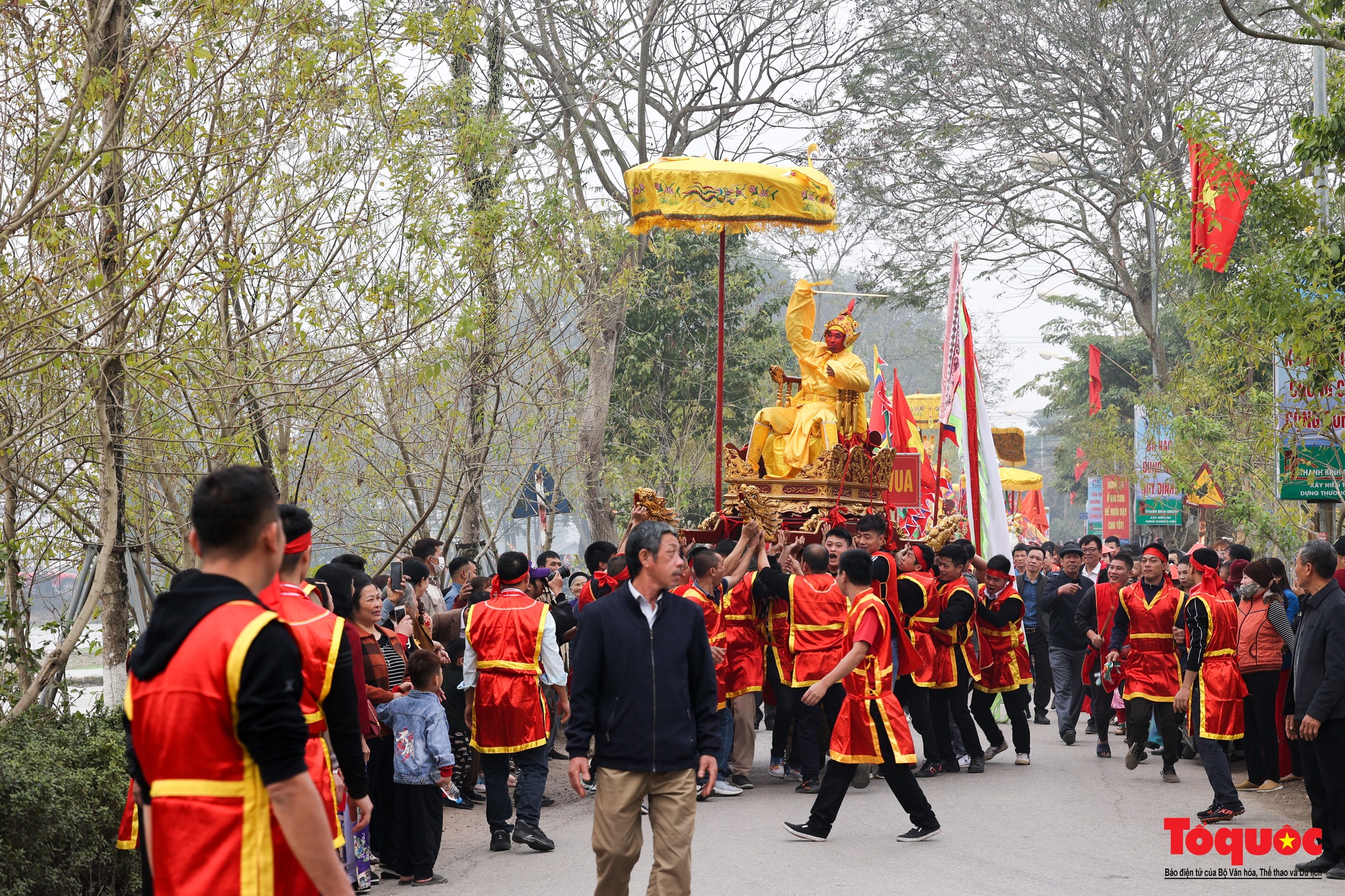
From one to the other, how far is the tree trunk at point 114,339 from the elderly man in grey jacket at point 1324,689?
21.9 ft

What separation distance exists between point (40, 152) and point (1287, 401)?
36.5ft

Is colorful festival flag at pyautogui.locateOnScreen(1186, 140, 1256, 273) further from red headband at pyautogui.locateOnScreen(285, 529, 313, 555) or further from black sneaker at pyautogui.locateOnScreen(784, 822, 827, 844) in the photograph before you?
red headband at pyautogui.locateOnScreen(285, 529, 313, 555)

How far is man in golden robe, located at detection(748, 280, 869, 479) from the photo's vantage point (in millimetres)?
14930

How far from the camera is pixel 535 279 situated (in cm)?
1334

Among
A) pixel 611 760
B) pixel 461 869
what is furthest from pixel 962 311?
pixel 611 760

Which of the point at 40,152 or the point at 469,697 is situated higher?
the point at 40,152

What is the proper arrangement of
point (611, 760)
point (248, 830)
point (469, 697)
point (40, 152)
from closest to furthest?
1. point (248, 830)
2. point (611, 760)
3. point (40, 152)
4. point (469, 697)

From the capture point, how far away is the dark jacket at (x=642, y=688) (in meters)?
5.56

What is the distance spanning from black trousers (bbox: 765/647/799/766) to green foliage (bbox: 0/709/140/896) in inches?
216

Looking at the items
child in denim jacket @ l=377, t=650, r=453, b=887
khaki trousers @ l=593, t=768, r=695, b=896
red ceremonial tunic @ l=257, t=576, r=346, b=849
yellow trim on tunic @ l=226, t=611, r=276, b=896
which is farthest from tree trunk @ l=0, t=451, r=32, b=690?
yellow trim on tunic @ l=226, t=611, r=276, b=896

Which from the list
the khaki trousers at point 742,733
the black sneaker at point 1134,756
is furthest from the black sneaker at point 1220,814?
the khaki trousers at point 742,733

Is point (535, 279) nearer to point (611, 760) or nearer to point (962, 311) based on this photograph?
A: point (962, 311)

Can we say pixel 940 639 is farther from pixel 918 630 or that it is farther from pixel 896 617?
pixel 896 617

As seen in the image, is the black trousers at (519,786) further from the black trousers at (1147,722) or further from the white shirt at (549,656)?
the black trousers at (1147,722)
